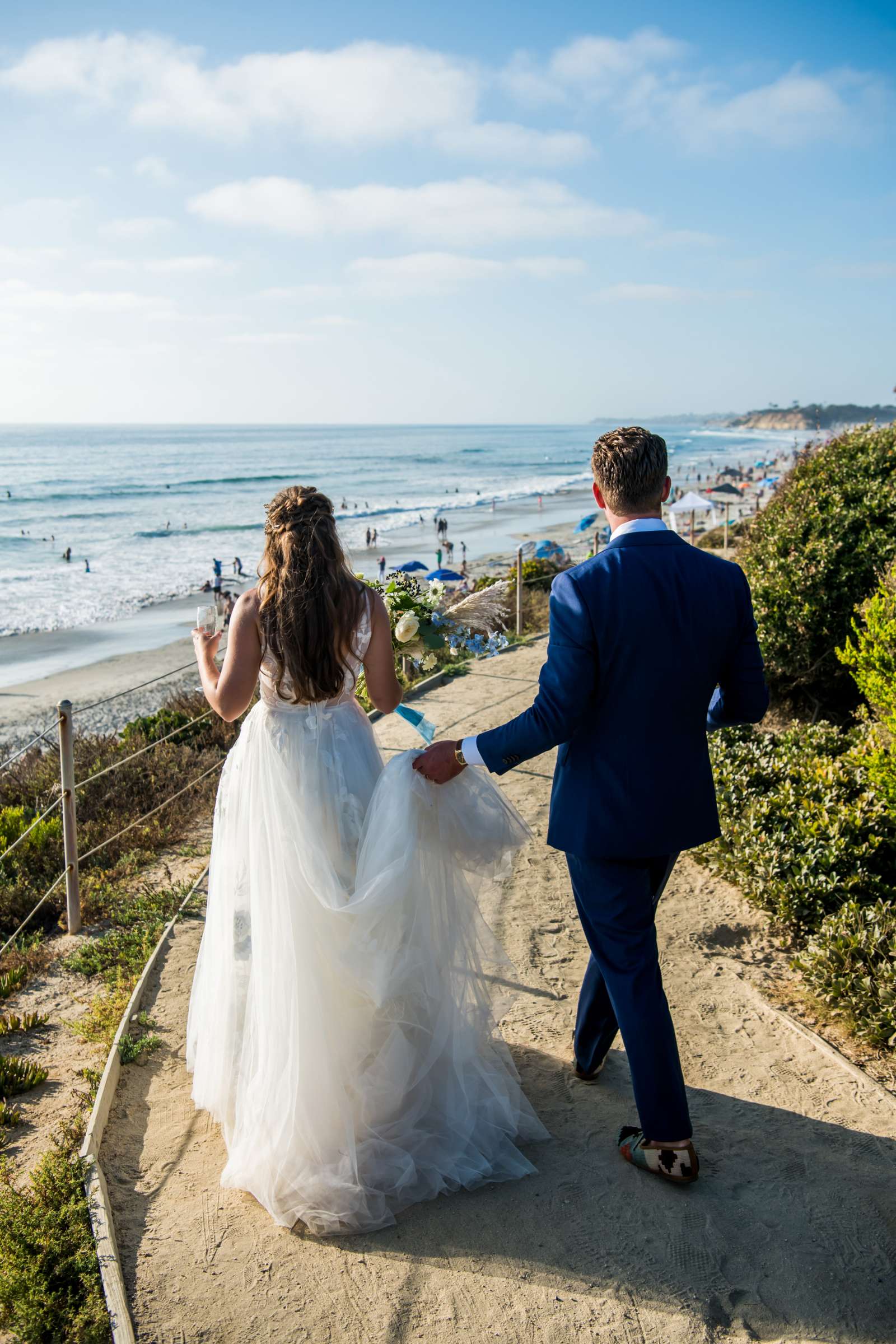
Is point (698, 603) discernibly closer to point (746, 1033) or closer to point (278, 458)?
point (746, 1033)

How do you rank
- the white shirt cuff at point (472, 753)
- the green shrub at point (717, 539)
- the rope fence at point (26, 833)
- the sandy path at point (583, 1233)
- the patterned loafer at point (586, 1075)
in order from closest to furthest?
the sandy path at point (583, 1233) → the white shirt cuff at point (472, 753) → the patterned loafer at point (586, 1075) → the rope fence at point (26, 833) → the green shrub at point (717, 539)

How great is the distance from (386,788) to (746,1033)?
2.00 meters

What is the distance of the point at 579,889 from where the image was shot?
2.84 m

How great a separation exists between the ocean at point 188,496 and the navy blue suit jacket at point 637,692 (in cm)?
2002

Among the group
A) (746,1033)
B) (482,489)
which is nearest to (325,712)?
(746,1033)

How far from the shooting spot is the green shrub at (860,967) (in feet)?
11.7

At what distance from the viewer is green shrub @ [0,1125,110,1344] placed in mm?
2373

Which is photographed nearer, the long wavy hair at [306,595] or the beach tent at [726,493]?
the long wavy hair at [306,595]

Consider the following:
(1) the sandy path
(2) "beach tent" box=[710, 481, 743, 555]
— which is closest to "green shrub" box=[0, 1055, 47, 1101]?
(1) the sandy path

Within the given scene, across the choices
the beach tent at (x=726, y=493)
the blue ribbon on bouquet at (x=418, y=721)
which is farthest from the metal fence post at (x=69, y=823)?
the beach tent at (x=726, y=493)

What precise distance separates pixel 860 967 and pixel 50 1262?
316cm

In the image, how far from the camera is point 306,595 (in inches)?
109

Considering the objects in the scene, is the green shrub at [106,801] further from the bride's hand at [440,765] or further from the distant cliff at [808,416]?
the distant cliff at [808,416]

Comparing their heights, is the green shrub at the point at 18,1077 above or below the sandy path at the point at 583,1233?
below
